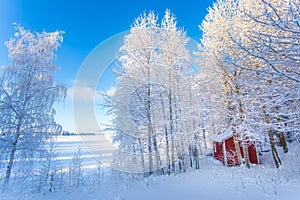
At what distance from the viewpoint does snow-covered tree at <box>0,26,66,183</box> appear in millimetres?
6340

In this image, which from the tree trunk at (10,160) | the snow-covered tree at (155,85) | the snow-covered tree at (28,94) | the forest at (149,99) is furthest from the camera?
the snow-covered tree at (155,85)

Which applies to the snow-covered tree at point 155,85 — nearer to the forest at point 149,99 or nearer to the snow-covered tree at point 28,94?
the forest at point 149,99

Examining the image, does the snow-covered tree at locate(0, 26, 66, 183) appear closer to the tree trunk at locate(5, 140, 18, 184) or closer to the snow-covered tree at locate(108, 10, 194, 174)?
the tree trunk at locate(5, 140, 18, 184)

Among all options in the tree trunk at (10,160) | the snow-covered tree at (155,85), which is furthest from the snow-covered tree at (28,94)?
the snow-covered tree at (155,85)

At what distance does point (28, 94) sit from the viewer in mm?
6992

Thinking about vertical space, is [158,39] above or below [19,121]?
above

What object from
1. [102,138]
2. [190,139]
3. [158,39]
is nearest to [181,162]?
[190,139]

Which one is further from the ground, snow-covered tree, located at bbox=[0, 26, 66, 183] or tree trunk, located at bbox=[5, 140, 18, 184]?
snow-covered tree, located at bbox=[0, 26, 66, 183]

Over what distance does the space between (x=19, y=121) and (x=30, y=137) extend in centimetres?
84

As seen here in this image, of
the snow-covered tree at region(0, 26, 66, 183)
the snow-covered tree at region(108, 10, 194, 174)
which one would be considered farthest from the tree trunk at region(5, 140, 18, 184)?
the snow-covered tree at region(108, 10, 194, 174)

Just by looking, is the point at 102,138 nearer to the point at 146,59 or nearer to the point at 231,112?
the point at 146,59

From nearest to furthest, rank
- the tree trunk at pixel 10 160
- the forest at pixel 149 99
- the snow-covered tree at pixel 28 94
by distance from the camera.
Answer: the tree trunk at pixel 10 160 < the snow-covered tree at pixel 28 94 < the forest at pixel 149 99

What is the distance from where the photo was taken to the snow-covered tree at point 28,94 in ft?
20.8

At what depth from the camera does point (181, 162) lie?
936cm
